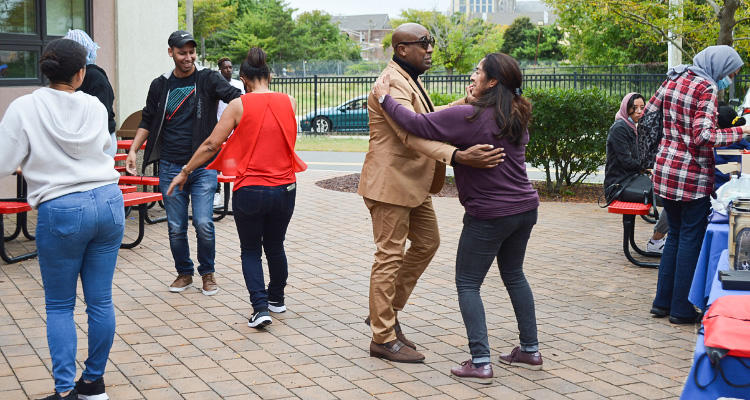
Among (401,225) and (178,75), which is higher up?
(178,75)

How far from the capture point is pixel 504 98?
171 inches

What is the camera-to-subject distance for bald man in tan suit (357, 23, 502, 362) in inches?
185

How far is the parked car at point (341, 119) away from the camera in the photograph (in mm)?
26656

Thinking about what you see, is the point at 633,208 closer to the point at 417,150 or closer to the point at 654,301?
the point at 654,301

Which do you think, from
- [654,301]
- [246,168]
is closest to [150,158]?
[246,168]

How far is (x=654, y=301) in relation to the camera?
598 cm

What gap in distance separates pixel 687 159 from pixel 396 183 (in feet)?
7.59

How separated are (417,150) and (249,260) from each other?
5.48ft

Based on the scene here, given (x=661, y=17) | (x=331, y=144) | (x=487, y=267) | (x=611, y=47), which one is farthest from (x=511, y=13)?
(x=487, y=267)

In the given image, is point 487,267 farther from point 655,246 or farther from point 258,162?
point 655,246

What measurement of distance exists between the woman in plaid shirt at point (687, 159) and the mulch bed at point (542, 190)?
627 centimetres

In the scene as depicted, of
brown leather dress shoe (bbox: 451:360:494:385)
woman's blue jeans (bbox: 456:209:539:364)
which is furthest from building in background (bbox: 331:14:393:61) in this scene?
brown leather dress shoe (bbox: 451:360:494:385)

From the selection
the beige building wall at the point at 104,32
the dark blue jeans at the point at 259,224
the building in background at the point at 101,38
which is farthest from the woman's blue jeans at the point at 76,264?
the beige building wall at the point at 104,32

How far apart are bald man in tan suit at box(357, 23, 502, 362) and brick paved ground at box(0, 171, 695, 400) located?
0.78ft
